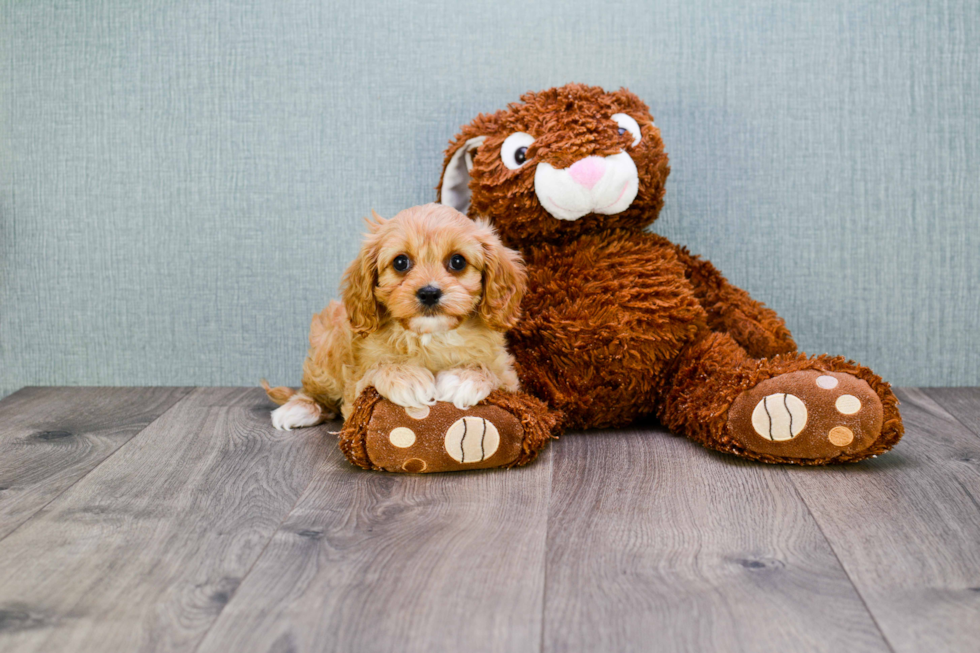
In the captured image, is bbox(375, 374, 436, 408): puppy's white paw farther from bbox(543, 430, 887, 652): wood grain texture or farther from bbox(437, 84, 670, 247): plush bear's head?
bbox(437, 84, 670, 247): plush bear's head

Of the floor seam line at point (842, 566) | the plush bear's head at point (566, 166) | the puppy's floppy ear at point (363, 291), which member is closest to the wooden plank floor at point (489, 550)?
the floor seam line at point (842, 566)

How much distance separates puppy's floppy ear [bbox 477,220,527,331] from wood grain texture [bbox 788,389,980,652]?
53 centimetres

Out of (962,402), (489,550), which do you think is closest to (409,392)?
(489,550)

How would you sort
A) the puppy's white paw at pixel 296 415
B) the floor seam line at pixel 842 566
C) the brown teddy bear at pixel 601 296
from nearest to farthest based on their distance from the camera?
the floor seam line at pixel 842 566
the brown teddy bear at pixel 601 296
the puppy's white paw at pixel 296 415

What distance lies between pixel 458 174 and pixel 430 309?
0.47m

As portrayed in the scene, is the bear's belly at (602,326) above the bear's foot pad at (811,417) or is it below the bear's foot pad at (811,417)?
above

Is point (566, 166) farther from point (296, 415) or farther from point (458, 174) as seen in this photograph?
point (296, 415)

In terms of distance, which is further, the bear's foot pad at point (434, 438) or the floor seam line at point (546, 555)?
the bear's foot pad at point (434, 438)

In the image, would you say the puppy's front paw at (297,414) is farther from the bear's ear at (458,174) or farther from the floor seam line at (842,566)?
the floor seam line at (842,566)

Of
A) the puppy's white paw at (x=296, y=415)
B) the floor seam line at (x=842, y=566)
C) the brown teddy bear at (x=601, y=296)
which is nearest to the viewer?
the floor seam line at (x=842, y=566)

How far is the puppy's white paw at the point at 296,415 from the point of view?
161cm

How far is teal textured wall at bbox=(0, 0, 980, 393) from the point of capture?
5.78ft

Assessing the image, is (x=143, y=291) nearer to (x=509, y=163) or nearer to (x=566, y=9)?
(x=509, y=163)

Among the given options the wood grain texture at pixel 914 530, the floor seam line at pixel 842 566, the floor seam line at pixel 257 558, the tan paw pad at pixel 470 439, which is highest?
the tan paw pad at pixel 470 439
